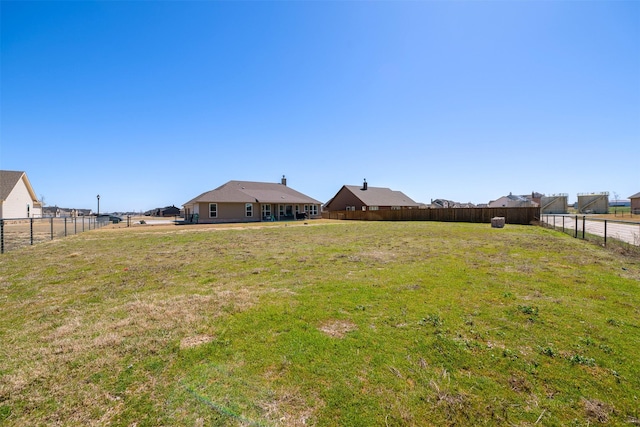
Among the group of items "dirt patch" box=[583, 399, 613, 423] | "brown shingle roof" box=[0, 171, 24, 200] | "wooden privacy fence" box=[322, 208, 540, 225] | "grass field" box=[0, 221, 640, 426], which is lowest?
"dirt patch" box=[583, 399, 613, 423]

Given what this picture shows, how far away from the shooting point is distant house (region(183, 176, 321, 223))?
29953 millimetres

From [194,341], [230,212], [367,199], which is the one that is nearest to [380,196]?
[367,199]

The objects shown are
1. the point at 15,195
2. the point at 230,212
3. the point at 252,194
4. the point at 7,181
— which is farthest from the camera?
the point at 252,194

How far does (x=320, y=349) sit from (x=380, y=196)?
147ft

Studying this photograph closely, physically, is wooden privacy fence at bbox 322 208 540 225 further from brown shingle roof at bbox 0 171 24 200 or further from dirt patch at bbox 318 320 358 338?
brown shingle roof at bbox 0 171 24 200

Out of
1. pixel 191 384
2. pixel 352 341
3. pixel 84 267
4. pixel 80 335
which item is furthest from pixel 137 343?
pixel 84 267

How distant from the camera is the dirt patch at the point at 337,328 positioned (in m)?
3.79

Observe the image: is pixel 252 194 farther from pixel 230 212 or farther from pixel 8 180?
pixel 8 180

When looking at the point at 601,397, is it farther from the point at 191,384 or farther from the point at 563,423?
the point at 191,384

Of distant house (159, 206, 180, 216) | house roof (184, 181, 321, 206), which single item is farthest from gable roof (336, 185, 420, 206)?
distant house (159, 206, 180, 216)

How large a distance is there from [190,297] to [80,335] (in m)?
1.71

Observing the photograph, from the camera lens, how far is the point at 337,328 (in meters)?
3.96

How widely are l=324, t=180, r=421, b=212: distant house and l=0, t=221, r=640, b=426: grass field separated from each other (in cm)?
3641

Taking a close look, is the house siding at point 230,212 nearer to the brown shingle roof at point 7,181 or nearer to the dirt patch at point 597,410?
the brown shingle roof at point 7,181
